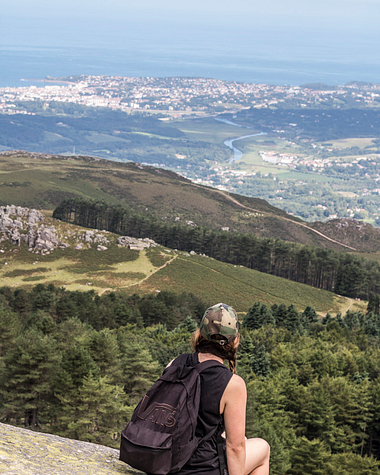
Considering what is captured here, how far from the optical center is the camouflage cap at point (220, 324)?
707 cm

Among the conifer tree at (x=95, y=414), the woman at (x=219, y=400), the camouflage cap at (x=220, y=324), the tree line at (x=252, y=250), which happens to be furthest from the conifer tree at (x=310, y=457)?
the tree line at (x=252, y=250)

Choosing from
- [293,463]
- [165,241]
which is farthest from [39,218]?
[293,463]

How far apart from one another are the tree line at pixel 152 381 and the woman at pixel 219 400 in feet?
87.1

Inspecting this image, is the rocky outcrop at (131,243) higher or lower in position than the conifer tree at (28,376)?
lower

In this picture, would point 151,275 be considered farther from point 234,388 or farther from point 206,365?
point 234,388

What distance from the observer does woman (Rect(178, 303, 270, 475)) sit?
6750 millimetres

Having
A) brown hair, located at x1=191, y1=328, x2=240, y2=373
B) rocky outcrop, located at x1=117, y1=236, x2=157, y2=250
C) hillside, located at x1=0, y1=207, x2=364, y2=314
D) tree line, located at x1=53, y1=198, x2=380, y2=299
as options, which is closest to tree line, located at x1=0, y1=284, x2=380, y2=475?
brown hair, located at x1=191, y1=328, x2=240, y2=373

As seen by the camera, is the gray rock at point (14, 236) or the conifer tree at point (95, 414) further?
the gray rock at point (14, 236)

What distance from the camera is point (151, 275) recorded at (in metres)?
119

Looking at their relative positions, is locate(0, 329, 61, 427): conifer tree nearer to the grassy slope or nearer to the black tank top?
the black tank top

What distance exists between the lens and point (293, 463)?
3938 cm

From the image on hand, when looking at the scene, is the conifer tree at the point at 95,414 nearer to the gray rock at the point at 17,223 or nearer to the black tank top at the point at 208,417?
the black tank top at the point at 208,417

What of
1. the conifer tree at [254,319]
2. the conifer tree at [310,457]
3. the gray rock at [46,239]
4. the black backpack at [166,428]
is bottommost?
the conifer tree at [254,319]

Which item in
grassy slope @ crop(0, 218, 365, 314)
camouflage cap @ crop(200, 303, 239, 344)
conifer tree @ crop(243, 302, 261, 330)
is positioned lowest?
grassy slope @ crop(0, 218, 365, 314)
